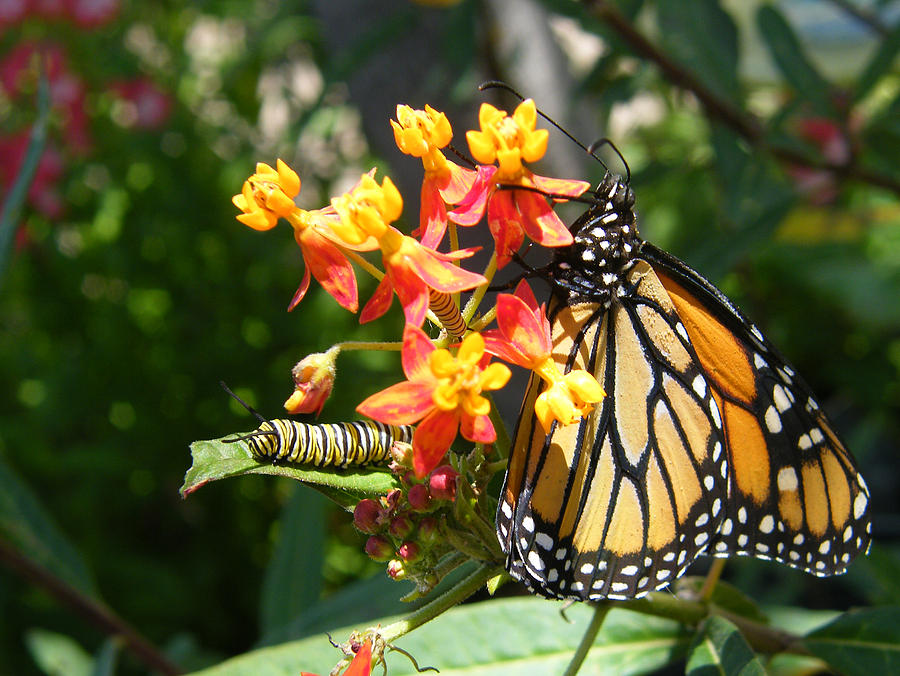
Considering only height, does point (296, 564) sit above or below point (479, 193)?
below

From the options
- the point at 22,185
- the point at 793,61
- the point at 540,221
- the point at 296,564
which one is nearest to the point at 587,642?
the point at 540,221

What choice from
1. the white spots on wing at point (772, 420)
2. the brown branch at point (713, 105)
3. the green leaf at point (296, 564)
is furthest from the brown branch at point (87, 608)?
the brown branch at point (713, 105)

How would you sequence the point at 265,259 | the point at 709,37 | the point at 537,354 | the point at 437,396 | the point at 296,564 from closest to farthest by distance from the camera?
the point at 437,396 < the point at 537,354 < the point at 296,564 < the point at 709,37 < the point at 265,259

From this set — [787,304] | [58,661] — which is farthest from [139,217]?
[787,304]

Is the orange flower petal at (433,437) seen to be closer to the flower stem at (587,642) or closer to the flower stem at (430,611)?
the flower stem at (430,611)

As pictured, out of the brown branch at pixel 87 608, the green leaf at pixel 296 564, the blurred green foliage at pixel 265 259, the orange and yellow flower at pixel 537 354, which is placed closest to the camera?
the orange and yellow flower at pixel 537 354

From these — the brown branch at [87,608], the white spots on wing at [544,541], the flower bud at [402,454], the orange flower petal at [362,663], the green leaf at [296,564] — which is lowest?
the brown branch at [87,608]

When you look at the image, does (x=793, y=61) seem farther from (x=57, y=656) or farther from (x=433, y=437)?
(x=57, y=656)

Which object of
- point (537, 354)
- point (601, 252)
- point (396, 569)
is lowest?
point (396, 569)
